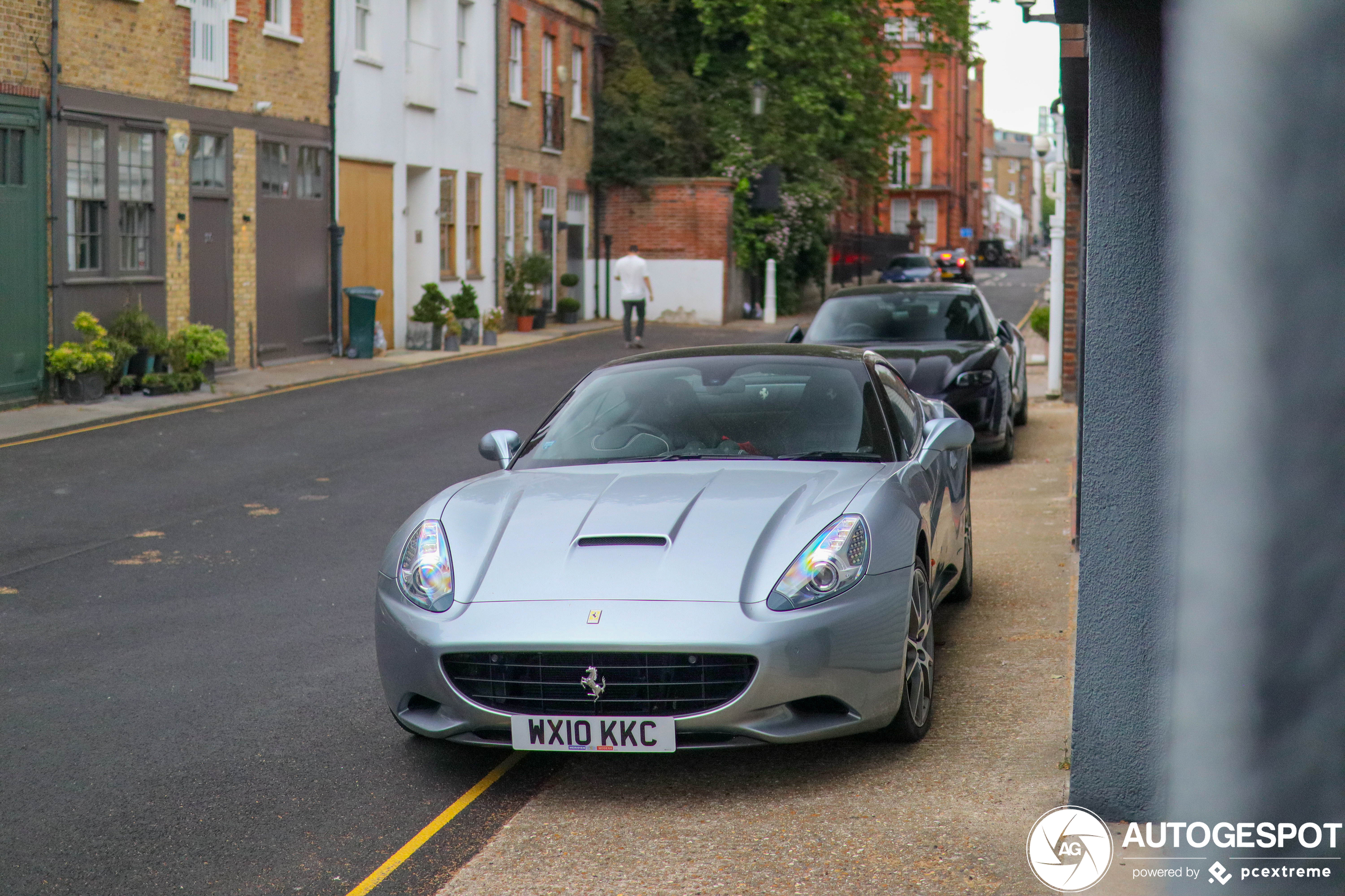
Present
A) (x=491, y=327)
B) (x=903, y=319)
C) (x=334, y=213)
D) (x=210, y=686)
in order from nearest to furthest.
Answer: (x=210, y=686) → (x=903, y=319) → (x=334, y=213) → (x=491, y=327)

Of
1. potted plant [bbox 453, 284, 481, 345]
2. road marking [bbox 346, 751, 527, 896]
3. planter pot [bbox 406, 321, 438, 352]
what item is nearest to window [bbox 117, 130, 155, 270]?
planter pot [bbox 406, 321, 438, 352]

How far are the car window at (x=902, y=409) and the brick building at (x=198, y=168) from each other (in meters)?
12.8

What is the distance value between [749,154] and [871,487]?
3232 cm

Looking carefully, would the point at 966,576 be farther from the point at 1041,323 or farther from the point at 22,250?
the point at 1041,323

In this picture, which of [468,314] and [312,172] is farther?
[468,314]

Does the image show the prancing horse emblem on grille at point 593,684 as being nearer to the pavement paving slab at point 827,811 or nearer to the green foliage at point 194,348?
the pavement paving slab at point 827,811

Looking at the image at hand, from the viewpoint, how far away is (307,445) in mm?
13523

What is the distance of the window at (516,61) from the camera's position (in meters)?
31.2

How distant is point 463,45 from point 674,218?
27.9ft

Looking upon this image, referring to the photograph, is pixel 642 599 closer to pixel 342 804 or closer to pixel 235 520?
pixel 342 804

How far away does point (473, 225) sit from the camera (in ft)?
97.2

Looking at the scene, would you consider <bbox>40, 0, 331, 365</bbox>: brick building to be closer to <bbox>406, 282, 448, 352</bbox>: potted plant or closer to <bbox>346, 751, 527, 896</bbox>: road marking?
<bbox>406, 282, 448, 352</bbox>: potted plant

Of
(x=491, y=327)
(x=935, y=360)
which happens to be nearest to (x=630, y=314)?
(x=491, y=327)

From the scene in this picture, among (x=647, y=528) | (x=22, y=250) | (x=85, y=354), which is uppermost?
(x=22, y=250)
